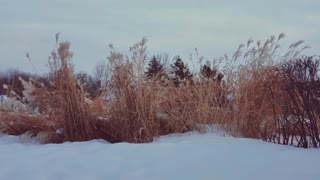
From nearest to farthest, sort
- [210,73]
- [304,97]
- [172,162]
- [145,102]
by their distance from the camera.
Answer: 1. [172,162]
2. [304,97]
3. [145,102]
4. [210,73]

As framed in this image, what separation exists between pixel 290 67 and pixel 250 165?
1.49 metres

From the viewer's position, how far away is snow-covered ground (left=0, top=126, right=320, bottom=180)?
386 centimetres

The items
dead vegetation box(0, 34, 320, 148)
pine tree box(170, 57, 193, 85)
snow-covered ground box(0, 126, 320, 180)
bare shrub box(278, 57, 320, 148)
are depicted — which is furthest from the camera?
pine tree box(170, 57, 193, 85)

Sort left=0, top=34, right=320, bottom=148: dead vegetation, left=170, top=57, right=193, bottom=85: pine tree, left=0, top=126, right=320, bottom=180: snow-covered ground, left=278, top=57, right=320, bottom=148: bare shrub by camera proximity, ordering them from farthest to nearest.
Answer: left=170, top=57, right=193, bottom=85: pine tree < left=0, top=34, right=320, bottom=148: dead vegetation < left=278, top=57, right=320, bottom=148: bare shrub < left=0, top=126, right=320, bottom=180: snow-covered ground

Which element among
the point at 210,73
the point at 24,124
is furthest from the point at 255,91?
the point at 24,124

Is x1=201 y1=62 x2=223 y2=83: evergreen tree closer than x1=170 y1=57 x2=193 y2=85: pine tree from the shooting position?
Yes

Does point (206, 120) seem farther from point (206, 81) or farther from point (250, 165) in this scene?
point (250, 165)

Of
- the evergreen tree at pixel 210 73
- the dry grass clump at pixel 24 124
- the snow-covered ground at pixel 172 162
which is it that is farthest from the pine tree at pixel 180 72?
the snow-covered ground at pixel 172 162

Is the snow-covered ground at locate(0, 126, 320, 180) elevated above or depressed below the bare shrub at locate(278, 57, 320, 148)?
below

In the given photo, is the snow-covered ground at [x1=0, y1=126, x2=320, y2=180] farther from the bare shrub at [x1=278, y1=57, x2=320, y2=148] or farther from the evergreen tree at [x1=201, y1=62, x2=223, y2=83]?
the evergreen tree at [x1=201, y1=62, x2=223, y2=83]

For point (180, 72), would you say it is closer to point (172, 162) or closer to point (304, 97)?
point (304, 97)

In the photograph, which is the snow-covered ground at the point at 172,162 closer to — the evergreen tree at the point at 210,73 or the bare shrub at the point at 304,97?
the bare shrub at the point at 304,97

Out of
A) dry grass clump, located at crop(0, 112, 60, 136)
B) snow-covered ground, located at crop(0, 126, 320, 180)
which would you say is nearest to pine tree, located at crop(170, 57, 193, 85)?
dry grass clump, located at crop(0, 112, 60, 136)

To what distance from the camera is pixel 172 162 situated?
4293mm
